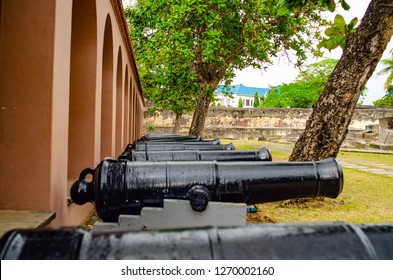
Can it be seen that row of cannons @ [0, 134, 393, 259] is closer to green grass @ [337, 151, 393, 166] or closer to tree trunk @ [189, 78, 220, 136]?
tree trunk @ [189, 78, 220, 136]

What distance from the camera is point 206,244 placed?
3.25 feet

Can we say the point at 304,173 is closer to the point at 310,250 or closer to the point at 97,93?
the point at 310,250

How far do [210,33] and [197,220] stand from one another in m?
6.64

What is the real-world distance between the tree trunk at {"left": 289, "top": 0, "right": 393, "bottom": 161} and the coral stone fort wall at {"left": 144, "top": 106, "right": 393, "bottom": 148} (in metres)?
23.5

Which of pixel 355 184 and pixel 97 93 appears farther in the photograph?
pixel 355 184

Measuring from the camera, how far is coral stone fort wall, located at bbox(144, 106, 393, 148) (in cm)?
2939

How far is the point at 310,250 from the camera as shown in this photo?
1.00 m

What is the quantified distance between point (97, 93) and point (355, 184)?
226 inches

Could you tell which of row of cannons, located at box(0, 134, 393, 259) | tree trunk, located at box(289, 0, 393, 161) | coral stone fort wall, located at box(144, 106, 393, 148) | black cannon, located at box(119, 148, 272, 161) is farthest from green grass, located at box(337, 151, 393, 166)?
coral stone fort wall, located at box(144, 106, 393, 148)

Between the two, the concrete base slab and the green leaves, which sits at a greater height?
the green leaves

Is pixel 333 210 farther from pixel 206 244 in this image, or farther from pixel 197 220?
pixel 206 244

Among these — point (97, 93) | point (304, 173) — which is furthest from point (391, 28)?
point (97, 93)

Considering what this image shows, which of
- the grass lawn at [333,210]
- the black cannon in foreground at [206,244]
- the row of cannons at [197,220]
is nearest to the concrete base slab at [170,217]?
the row of cannons at [197,220]

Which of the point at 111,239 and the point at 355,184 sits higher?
the point at 111,239
